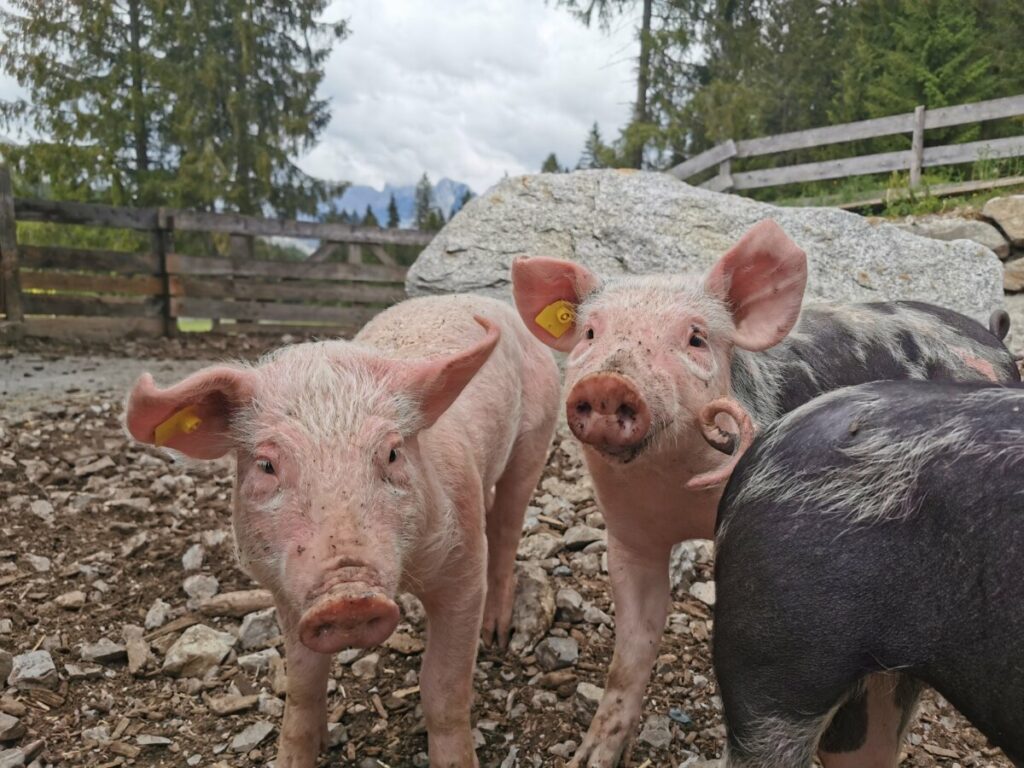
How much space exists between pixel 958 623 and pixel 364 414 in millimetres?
1277

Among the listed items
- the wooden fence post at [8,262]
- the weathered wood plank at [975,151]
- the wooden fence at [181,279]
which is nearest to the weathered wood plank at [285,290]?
the wooden fence at [181,279]

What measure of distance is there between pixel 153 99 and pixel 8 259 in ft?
14.7

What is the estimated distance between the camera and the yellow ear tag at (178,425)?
1901 mm

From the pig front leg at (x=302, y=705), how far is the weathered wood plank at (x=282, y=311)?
9.33 metres

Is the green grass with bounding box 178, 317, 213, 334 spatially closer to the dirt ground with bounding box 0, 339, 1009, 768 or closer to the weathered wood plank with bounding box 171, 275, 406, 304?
the weathered wood plank with bounding box 171, 275, 406, 304

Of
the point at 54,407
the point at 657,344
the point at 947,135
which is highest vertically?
→ the point at 947,135

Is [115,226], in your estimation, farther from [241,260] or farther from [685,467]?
[685,467]

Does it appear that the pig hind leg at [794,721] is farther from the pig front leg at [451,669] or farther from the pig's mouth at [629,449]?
the pig front leg at [451,669]

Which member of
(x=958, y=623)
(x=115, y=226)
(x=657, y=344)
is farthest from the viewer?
(x=115, y=226)

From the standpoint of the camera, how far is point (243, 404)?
1.92 m

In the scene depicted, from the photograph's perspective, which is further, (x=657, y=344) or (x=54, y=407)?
(x=54, y=407)

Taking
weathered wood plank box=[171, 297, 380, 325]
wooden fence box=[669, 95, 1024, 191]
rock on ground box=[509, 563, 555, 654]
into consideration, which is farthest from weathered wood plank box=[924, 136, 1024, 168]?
rock on ground box=[509, 563, 555, 654]

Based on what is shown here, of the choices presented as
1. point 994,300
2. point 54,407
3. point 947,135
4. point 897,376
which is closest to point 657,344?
point 897,376

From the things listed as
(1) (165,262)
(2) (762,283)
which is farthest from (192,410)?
(1) (165,262)
